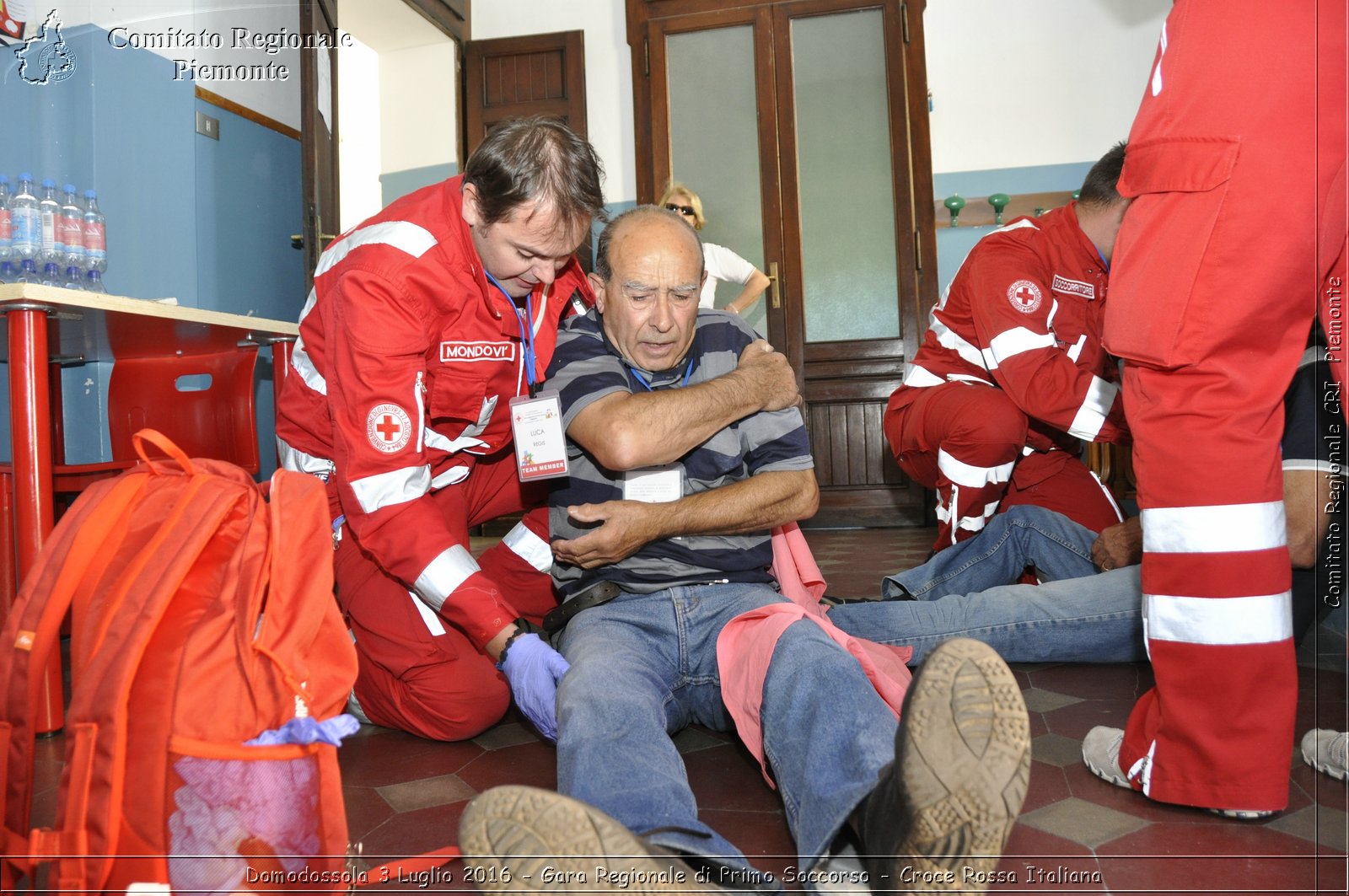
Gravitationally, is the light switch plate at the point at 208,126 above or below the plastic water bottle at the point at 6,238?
above

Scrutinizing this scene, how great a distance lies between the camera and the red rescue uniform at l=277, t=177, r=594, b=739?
61.4 inches

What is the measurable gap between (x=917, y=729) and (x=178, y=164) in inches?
167

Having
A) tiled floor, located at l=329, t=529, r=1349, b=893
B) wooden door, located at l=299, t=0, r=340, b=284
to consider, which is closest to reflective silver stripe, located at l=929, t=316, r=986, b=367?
tiled floor, located at l=329, t=529, r=1349, b=893

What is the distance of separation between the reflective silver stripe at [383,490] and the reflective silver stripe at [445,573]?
115 mm

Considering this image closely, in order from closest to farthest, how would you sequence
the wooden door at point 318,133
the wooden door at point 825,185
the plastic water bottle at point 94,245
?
the plastic water bottle at point 94,245, the wooden door at point 318,133, the wooden door at point 825,185

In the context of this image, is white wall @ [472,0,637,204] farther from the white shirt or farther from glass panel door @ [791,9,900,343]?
the white shirt

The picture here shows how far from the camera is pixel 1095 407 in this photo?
2.25 m

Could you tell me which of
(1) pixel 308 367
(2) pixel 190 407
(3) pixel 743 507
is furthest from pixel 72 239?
(3) pixel 743 507

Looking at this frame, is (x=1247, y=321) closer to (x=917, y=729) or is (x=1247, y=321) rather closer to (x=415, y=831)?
(x=917, y=729)

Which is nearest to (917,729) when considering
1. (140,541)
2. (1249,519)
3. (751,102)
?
(1249,519)

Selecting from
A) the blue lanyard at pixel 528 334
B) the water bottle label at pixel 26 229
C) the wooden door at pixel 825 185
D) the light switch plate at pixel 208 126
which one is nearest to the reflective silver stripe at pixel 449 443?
the blue lanyard at pixel 528 334

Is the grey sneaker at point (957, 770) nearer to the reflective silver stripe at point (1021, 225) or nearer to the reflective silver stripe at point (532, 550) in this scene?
the reflective silver stripe at point (532, 550)

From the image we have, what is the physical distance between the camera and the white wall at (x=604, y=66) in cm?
626

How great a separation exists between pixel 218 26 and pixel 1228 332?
4.70 meters
